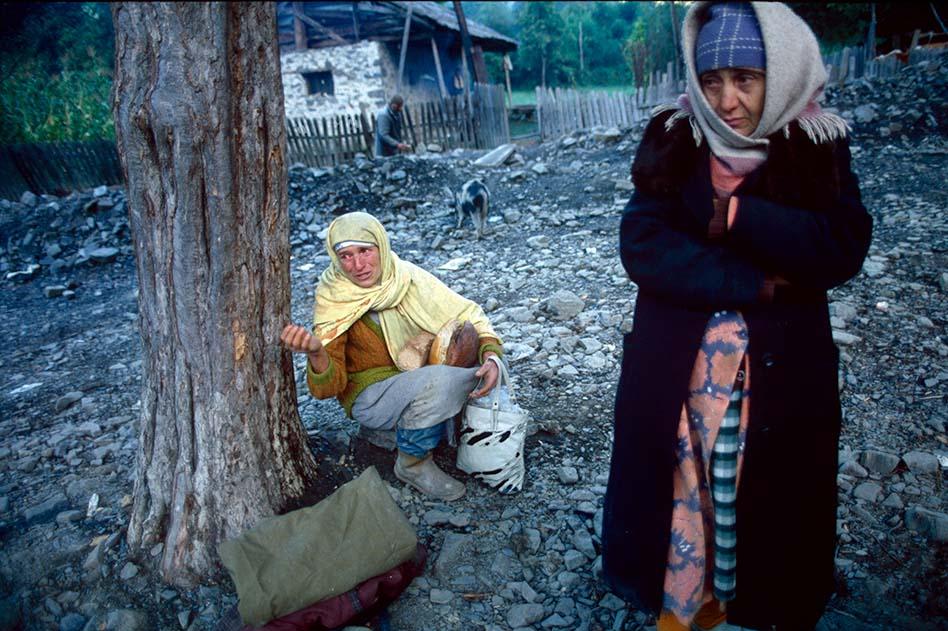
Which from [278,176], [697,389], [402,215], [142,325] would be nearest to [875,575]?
[697,389]

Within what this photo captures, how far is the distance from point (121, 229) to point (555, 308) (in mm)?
7337

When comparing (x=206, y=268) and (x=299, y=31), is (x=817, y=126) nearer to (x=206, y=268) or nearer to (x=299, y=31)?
(x=206, y=268)

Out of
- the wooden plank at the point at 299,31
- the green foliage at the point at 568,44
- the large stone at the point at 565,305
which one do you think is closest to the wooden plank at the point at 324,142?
the wooden plank at the point at 299,31

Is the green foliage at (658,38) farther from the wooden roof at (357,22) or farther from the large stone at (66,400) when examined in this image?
the large stone at (66,400)

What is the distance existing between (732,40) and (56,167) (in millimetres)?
12769

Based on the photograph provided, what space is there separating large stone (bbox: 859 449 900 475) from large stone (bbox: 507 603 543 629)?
1.71 m

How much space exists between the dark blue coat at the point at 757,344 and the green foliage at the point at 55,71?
615 inches

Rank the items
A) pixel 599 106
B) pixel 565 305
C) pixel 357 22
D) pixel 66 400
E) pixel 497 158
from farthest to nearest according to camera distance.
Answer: pixel 357 22
pixel 599 106
pixel 497 158
pixel 565 305
pixel 66 400

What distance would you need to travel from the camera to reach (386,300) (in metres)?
2.60

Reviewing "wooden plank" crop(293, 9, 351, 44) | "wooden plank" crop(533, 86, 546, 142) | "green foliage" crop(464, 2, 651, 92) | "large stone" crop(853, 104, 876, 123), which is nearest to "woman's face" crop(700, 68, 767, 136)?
"large stone" crop(853, 104, 876, 123)

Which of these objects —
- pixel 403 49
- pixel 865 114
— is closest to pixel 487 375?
pixel 865 114

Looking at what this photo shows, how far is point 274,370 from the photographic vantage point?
2.30 meters

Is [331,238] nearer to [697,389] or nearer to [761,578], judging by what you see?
[697,389]

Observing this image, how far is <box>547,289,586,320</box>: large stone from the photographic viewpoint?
452 cm
